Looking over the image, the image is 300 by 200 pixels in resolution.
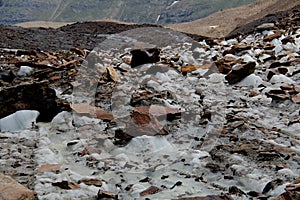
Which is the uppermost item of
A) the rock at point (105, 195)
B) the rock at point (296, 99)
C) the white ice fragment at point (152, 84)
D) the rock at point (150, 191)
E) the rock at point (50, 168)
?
the white ice fragment at point (152, 84)

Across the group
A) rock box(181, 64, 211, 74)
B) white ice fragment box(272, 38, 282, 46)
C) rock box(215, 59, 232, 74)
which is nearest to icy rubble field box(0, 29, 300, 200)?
rock box(215, 59, 232, 74)

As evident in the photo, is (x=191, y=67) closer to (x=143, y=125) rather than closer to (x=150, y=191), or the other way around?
(x=143, y=125)

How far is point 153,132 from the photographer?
3.90 meters

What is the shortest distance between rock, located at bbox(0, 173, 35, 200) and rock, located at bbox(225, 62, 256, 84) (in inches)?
169

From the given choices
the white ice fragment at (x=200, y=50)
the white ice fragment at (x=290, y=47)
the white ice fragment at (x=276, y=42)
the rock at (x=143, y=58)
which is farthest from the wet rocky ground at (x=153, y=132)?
the white ice fragment at (x=200, y=50)

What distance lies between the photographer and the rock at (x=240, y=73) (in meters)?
6.07

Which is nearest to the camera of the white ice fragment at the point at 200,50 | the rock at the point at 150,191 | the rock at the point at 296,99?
the rock at the point at 150,191

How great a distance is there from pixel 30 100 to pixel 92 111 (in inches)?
31.1

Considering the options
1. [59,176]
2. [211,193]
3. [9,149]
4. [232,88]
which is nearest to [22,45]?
[232,88]

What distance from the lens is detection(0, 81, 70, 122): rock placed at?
426 centimetres

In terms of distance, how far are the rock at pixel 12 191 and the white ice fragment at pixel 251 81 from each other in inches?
166

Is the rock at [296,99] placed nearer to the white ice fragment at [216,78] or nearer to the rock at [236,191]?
the white ice fragment at [216,78]

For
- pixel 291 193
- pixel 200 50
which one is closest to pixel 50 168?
pixel 291 193

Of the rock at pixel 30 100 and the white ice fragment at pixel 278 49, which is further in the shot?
the white ice fragment at pixel 278 49
